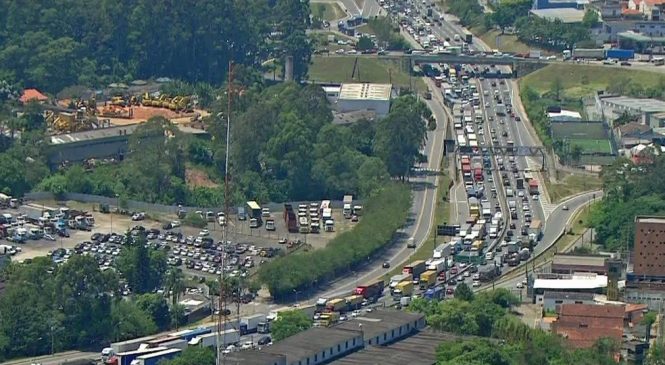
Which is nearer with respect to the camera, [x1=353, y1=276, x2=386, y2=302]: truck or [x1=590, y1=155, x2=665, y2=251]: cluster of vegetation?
[x1=353, y1=276, x2=386, y2=302]: truck

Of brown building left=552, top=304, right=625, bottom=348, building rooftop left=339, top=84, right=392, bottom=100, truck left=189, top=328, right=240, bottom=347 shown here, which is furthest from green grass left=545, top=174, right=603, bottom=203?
truck left=189, top=328, right=240, bottom=347

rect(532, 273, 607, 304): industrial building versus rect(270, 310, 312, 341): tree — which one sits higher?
rect(532, 273, 607, 304): industrial building

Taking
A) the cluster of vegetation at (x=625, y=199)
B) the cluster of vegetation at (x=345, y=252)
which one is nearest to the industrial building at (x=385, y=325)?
the cluster of vegetation at (x=345, y=252)

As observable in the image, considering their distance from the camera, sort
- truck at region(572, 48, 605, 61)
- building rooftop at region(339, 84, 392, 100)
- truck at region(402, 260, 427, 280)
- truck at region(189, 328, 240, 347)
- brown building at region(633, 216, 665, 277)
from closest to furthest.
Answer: truck at region(189, 328, 240, 347), brown building at region(633, 216, 665, 277), truck at region(402, 260, 427, 280), building rooftop at region(339, 84, 392, 100), truck at region(572, 48, 605, 61)

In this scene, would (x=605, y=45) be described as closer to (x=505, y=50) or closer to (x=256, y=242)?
(x=505, y=50)

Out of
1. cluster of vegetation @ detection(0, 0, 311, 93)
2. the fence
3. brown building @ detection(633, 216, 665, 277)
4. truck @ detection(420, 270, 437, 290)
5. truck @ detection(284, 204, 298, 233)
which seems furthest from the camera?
cluster of vegetation @ detection(0, 0, 311, 93)

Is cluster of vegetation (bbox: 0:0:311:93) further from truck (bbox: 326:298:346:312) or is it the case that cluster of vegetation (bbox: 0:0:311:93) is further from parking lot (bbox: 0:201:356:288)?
truck (bbox: 326:298:346:312)

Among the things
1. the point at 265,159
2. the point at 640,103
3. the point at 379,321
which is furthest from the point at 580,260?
the point at 640,103

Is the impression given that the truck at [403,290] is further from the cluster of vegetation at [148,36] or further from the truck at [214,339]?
the cluster of vegetation at [148,36]
